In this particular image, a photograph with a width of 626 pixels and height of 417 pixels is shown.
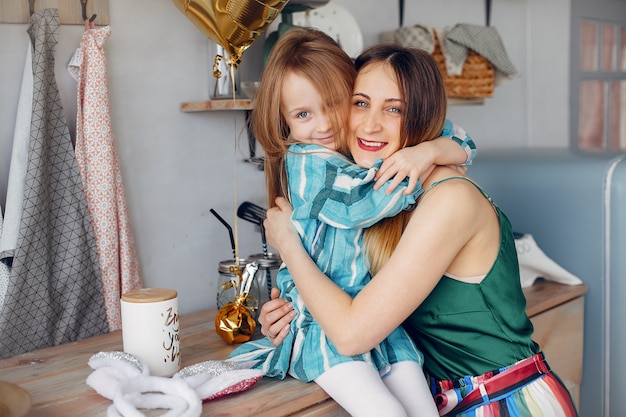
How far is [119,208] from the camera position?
6.12 ft

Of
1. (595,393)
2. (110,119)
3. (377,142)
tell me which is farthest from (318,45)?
(595,393)

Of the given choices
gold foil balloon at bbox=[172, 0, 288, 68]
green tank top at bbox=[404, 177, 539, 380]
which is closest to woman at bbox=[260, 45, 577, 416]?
green tank top at bbox=[404, 177, 539, 380]

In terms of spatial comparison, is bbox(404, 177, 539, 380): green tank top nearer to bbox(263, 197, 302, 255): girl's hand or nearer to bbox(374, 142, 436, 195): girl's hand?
Answer: bbox(374, 142, 436, 195): girl's hand

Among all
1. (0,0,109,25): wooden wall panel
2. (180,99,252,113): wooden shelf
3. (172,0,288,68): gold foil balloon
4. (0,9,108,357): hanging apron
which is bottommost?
(0,9,108,357): hanging apron

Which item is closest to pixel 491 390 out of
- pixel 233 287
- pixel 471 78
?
pixel 233 287

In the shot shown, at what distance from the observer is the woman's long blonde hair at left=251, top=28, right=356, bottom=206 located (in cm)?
158

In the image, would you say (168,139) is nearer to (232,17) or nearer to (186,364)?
(232,17)

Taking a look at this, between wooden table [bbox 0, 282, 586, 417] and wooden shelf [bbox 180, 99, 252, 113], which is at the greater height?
wooden shelf [bbox 180, 99, 252, 113]

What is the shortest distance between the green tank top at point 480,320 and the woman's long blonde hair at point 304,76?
0.95 ft

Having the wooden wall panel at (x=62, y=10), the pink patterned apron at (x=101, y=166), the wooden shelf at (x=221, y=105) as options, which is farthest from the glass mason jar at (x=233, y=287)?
the wooden wall panel at (x=62, y=10)

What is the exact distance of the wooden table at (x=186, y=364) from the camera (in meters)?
1.36

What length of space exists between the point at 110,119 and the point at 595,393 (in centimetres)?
169

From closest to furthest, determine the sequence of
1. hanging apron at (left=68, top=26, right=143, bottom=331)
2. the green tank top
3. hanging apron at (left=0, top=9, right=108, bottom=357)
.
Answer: the green tank top < hanging apron at (left=0, top=9, right=108, bottom=357) < hanging apron at (left=68, top=26, right=143, bottom=331)

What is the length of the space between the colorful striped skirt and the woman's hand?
36cm
